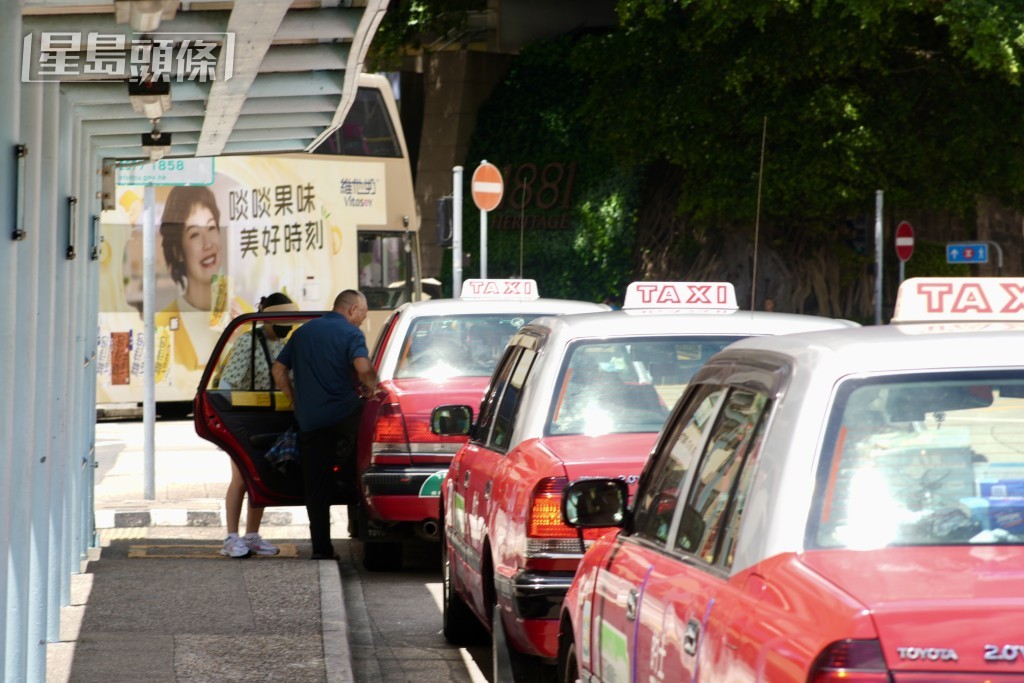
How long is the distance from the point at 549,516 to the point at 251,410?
5.21 meters

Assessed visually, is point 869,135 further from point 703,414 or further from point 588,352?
point 703,414

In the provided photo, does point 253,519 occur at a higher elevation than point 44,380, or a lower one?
lower

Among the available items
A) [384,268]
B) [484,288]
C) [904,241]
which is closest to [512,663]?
[484,288]

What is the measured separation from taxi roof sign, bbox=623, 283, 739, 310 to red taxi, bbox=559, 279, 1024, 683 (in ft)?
11.0

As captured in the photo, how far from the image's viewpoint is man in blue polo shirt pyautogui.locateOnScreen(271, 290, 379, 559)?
1047 cm

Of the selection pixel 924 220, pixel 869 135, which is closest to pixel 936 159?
pixel 869 135

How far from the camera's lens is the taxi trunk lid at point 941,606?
8.85ft

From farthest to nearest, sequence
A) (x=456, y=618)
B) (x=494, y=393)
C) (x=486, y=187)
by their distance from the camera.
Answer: (x=486, y=187) < (x=456, y=618) < (x=494, y=393)

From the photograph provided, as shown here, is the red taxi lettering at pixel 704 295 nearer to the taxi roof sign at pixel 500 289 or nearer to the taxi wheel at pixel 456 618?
the taxi wheel at pixel 456 618

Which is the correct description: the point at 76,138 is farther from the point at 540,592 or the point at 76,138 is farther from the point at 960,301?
the point at 960,301

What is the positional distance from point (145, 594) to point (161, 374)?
15073 millimetres

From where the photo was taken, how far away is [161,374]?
77.9 ft

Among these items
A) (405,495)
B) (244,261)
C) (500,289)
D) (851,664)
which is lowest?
(405,495)

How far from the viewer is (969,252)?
96.8 ft
